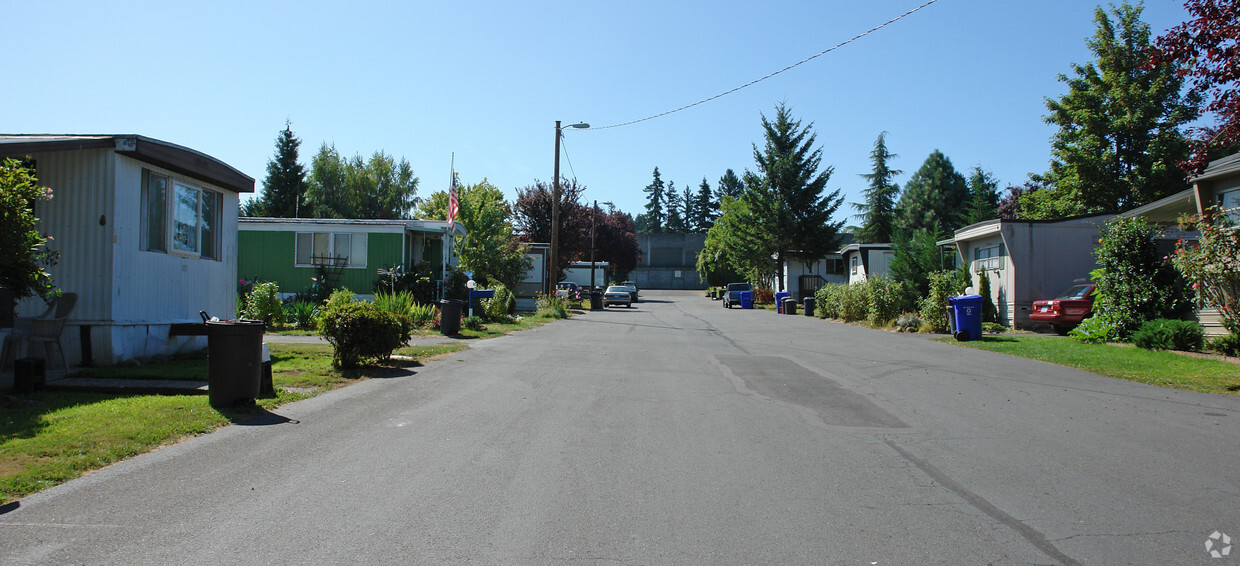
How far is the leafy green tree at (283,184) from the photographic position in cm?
6481

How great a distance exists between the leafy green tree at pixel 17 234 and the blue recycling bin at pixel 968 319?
64.0 ft

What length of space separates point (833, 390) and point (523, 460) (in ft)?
18.8

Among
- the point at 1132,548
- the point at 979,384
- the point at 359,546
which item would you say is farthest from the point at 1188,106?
the point at 359,546

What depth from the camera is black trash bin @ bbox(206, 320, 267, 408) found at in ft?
26.6

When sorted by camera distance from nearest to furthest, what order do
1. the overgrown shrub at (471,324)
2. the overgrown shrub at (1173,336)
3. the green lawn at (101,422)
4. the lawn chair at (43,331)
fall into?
the green lawn at (101,422), the lawn chair at (43,331), the overgrown shrub at (1173,336), the overgrown shrub at (471,324)

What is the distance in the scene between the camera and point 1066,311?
2195 centimetres

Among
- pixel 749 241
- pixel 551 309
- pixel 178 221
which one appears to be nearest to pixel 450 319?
pixel 178 221

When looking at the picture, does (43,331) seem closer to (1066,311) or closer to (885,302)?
(1066,311)

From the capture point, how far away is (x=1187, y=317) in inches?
723

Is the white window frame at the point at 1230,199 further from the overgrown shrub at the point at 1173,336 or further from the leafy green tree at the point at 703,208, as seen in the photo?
the leafy green tree at the point at 703,208

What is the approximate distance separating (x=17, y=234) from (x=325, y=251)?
747 inches

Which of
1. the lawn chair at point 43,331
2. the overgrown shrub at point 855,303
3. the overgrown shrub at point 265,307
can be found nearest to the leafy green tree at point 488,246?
the overgrown shrub at point 265,307

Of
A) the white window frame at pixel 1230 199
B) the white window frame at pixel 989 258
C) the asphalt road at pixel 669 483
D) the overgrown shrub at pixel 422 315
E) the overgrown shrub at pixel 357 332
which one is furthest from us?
the white window frame at pixel 989 258

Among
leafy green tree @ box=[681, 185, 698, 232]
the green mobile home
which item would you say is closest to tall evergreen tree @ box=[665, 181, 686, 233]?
leafy green tree @ box=[681, 185, 698, 232]
